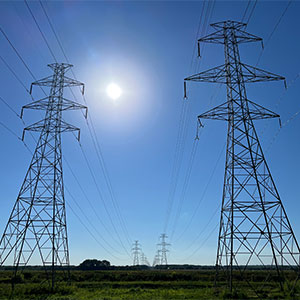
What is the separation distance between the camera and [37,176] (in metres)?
27.4

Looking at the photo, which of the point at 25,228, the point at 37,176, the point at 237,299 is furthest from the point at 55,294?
the point at 237,299

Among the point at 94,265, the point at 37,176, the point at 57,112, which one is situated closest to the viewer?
the point at 37,176

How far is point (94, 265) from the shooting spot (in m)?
144

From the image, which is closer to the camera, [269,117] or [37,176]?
[269,117]

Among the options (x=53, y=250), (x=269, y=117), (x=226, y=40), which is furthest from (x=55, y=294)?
(x=226, y=40)

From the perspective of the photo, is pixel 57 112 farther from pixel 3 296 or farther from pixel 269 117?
pixel 269 117

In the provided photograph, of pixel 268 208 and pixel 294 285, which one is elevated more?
pixel 268 208

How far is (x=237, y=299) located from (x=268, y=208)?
6.83 metres

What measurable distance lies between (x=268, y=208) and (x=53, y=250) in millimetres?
18116

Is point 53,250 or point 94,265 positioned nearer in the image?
point 53,250

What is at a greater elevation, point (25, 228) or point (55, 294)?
point (25, 228)

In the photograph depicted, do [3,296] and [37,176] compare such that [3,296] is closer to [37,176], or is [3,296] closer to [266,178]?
[37,176]

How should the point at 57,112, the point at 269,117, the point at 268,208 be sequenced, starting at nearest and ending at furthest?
the point at 268,208 < the point at 269,117 < the point at 57,112

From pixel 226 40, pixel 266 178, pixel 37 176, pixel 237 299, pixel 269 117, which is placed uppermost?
pixel 226 40
